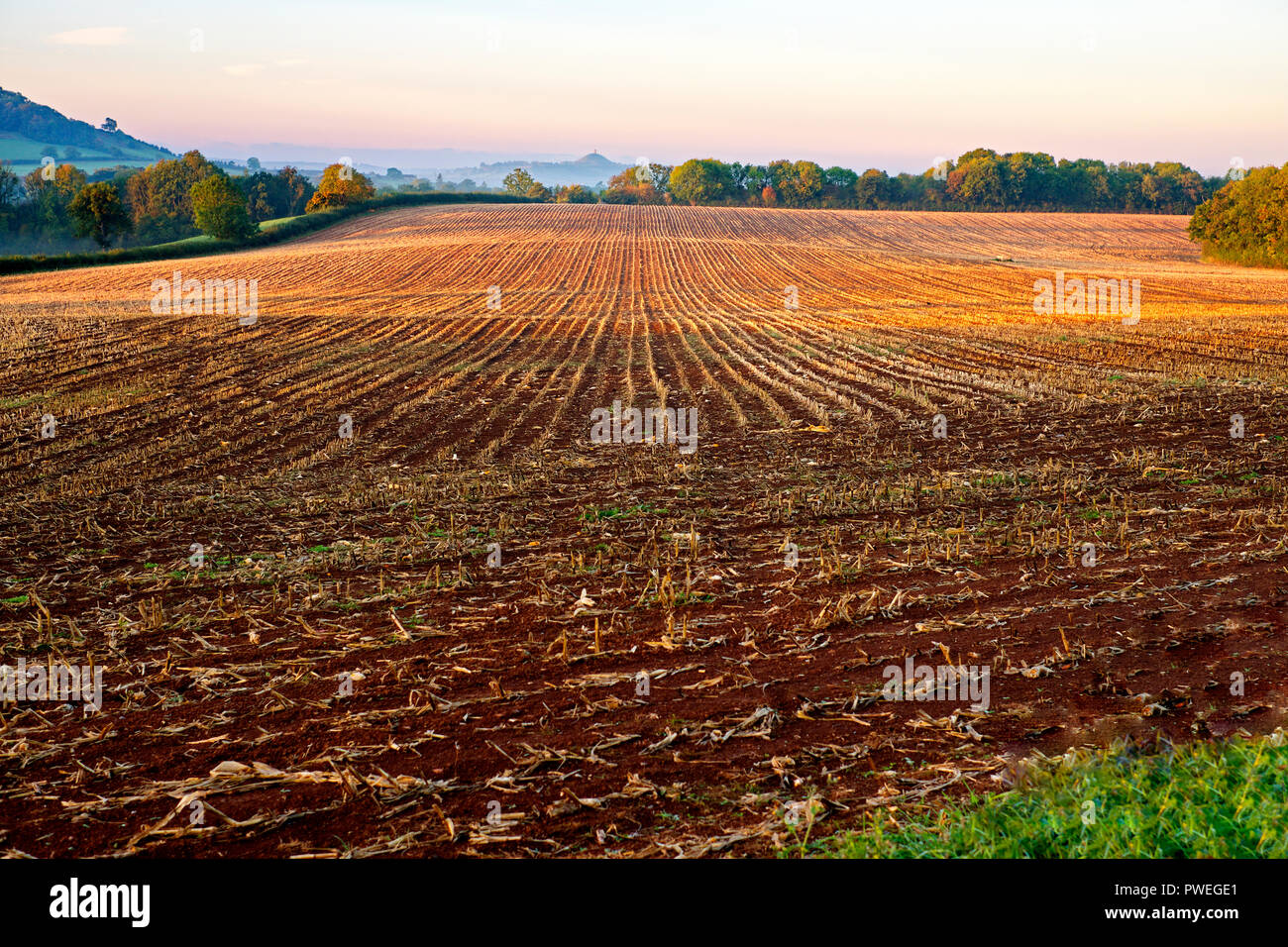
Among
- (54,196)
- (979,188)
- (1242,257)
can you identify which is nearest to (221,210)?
(54,196)

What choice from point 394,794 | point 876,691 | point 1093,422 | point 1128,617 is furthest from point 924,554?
point 1093,422

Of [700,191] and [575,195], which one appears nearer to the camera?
[700,191]

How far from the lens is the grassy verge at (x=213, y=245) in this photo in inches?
2333

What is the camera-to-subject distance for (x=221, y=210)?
70250 millimetres

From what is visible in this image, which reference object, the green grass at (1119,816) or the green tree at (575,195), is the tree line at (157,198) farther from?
the green grass at (1119,816)

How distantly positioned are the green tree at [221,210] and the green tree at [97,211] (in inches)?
292

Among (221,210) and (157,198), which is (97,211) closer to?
(221,210)

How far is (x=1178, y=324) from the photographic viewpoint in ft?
101

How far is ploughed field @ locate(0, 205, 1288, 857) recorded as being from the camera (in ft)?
17.6

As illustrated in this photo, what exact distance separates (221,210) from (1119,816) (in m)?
77.7

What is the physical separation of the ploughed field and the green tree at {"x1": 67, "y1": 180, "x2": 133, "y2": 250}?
57.8 m

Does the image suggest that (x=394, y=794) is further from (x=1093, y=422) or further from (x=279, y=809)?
(x=1093, y=422)
